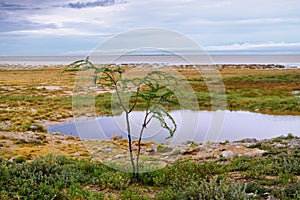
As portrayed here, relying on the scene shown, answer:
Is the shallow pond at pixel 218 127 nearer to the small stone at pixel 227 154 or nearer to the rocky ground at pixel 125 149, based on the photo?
the rocky ground at pixel 125 149

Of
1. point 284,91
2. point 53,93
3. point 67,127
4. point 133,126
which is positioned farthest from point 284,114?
point 53,93

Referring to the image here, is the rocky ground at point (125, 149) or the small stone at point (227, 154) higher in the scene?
the small stone at point (227, 154)

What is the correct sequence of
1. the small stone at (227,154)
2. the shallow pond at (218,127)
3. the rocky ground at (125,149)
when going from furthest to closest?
1. the shallow pond at (218,127)
2. the rocky ground at (125,149)
3. the small stone at (227,154)

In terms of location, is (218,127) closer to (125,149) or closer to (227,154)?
(125,149)

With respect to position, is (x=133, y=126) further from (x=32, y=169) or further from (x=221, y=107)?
(x=221, y=107)

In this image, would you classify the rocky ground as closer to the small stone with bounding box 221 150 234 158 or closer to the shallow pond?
the small stone with bounding box 221 150 234 158

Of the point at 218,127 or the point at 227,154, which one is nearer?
the point at 227,154

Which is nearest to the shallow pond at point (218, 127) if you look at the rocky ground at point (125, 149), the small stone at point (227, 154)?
the rocky ground at point (125, 149)

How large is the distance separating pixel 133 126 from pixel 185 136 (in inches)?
75.5

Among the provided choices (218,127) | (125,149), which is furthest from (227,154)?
(218,127)

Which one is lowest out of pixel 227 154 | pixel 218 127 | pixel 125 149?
pixel 125 149

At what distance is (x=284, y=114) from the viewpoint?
1061 inches

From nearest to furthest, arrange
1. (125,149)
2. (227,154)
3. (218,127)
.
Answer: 1. (227,154)
2. (125,149)
3. (218,127)

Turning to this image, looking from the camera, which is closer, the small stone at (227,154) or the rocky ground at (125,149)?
the small stone at (227,154)
